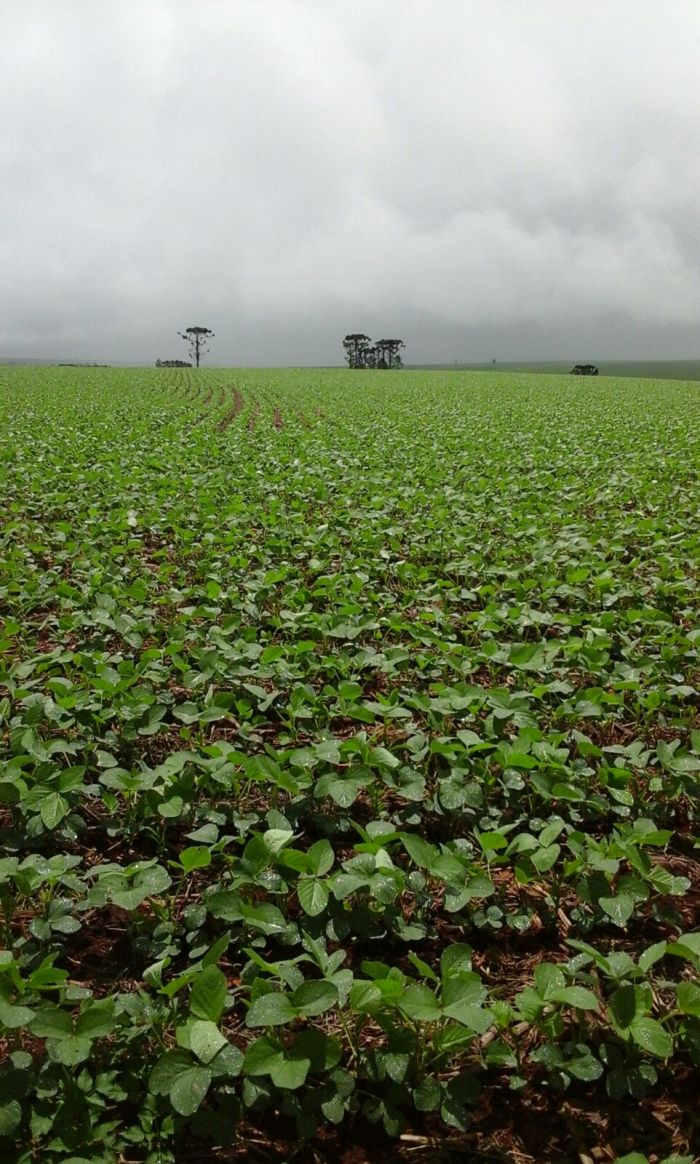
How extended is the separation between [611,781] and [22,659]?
10.3 ft

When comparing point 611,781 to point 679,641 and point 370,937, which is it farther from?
point 679,641

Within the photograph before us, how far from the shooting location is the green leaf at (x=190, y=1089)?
1.31 meters

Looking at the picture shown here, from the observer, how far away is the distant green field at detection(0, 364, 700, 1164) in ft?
4.69

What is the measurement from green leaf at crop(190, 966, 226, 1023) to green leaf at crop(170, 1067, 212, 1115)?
0.10m

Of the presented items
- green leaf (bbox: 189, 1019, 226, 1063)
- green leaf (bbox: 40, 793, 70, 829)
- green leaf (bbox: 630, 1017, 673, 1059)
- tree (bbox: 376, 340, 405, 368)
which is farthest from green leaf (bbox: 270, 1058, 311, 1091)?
tree (bbox: 376, 340, 405, 368)

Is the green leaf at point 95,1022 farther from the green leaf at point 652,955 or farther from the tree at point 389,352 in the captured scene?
the tree at point 389,352

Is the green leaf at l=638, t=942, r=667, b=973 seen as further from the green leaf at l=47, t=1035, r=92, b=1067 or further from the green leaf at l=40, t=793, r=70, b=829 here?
the green leaf at l=40, t=793, r=70, b=829

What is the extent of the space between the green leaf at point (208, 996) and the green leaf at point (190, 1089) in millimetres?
103

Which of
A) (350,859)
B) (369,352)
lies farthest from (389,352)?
(350,859)

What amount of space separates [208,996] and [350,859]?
0.71m

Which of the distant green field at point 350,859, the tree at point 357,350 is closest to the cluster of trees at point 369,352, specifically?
the tree at point 357,350

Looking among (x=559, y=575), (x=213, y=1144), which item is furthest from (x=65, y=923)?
(x=559, y=575)

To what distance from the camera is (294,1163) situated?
1.36 m

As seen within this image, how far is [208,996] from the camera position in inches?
57.9
